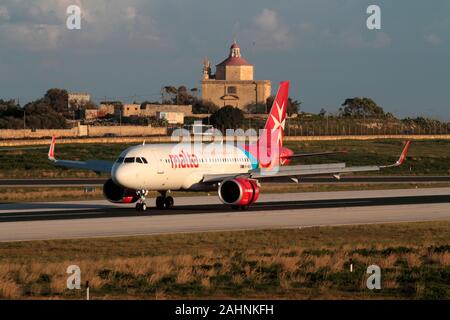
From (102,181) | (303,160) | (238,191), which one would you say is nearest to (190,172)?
(238,191)

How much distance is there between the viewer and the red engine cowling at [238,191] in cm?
5366

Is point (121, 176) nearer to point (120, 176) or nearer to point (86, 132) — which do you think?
point (120, 176)

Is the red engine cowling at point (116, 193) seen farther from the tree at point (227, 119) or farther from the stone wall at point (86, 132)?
the tree at point (227, 119)

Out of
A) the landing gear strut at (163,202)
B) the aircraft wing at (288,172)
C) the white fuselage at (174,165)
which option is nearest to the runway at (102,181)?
the white fuselage at (174,165)

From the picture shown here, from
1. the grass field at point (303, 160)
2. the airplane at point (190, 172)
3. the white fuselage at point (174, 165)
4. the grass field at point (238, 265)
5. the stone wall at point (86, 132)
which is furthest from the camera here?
the stone wall at point (86, 132)

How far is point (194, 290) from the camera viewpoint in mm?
28250

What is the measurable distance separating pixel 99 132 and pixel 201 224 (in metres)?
124

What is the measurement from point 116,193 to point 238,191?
689 centimetres

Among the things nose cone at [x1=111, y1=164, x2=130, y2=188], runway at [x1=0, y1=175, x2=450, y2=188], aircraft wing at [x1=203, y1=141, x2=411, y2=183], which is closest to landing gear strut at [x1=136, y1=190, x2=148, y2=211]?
nose cone at [x1=111, y1=164, x2=130, y2=188]

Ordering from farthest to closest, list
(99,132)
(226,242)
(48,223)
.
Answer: (99,132) < (48,223) < (226,242)

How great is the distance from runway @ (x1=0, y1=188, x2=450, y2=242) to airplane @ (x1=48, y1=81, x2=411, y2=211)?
40.2 inches

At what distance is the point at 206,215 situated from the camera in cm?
5181
